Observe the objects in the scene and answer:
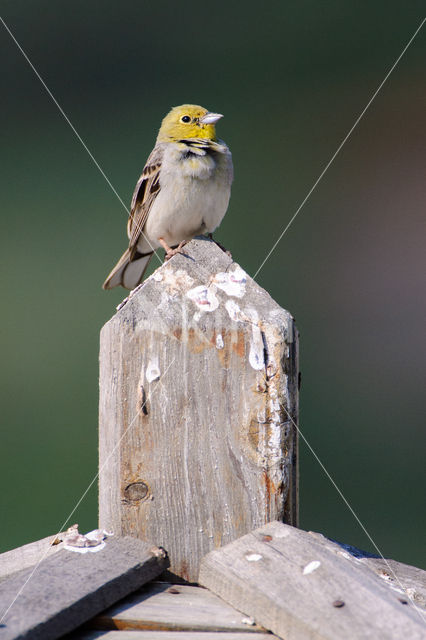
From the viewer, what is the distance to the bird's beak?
2877 mm

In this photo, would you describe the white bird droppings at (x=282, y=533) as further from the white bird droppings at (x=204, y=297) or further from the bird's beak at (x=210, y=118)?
the bird's beak at (x=210, y=118)

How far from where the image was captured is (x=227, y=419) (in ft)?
4.63

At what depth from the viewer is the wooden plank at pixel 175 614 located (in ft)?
3.96

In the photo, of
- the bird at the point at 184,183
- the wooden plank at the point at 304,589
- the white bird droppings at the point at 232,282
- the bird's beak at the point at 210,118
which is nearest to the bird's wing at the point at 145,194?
the bird at the point at 184,183

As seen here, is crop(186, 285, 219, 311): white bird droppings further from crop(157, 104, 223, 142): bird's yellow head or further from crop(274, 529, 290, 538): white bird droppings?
crop(157, 104, 223, 142): bird's yellow head

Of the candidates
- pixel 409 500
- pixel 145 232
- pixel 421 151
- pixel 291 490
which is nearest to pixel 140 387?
pixel 291 490

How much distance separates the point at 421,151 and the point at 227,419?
11.8 feet

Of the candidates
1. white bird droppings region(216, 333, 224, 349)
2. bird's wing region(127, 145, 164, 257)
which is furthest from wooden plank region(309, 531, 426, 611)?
bird's wing region(127, 145, 164, 257)

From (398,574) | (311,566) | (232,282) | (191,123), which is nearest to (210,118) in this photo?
(191,123)

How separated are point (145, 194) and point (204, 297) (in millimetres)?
1636

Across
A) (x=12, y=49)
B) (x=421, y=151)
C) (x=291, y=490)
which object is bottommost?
(x=291, y=490)

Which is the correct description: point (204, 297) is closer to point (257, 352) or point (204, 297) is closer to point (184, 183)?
point (257, 352)

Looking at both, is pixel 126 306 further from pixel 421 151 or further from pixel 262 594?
pixel 421 151

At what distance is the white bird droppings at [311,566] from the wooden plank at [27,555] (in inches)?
16.7
